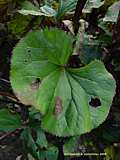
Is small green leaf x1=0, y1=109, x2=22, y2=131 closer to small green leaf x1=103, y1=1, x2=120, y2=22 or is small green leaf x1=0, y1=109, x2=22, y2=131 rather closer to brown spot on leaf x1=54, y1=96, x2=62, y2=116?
brown spot on leaf x1=54, y1=96, x2=62, y2=116

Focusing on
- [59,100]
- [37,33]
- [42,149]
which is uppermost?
[37,33]

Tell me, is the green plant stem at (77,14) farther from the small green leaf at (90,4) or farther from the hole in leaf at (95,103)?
the hole in leaf at (95,103)

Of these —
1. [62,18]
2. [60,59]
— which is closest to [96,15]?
[62,18]

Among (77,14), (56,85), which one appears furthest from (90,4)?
(56,85)

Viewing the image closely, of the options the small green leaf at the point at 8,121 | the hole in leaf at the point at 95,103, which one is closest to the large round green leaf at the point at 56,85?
the hole in leaf at the point at 95,103

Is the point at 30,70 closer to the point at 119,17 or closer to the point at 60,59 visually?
the point at 60,59

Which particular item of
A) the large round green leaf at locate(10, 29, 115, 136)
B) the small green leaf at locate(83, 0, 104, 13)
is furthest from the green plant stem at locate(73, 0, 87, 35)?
the large round green leaf at locate(10, 29, 115, 136)
